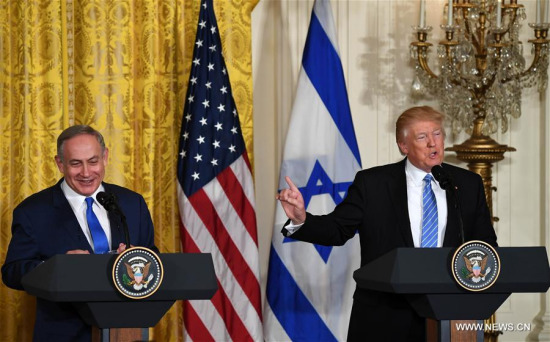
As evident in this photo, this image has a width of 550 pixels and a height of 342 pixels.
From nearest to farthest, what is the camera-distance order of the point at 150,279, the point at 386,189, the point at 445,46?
the point at 150,279
the point at 386,189
the point at 445,46

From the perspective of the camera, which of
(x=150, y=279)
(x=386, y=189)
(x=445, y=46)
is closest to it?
(x=150, y=279)

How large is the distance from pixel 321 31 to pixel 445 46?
0.80m

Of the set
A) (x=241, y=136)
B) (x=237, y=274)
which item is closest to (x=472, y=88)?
(x=241, y=136)

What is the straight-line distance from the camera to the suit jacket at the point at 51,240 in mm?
3537

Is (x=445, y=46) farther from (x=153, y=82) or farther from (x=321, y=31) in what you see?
(x=153, y=82)

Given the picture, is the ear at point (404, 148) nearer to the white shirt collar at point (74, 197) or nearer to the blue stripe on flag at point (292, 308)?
the white shirt collar at point (74, 197)

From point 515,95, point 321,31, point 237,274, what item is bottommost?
Answer: point 237,274

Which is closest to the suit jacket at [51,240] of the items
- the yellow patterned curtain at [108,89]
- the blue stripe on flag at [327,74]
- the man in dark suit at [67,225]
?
the man in dark suit at [67,225]

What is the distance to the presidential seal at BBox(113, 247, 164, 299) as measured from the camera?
3062 millimetres

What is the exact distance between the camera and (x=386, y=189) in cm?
401

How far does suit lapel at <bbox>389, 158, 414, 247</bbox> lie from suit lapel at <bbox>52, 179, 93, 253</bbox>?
1.34 m

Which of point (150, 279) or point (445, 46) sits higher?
point (445, 46)

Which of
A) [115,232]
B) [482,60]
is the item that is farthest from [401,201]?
[482,60]

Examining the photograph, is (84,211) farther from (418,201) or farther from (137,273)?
(418,201)
